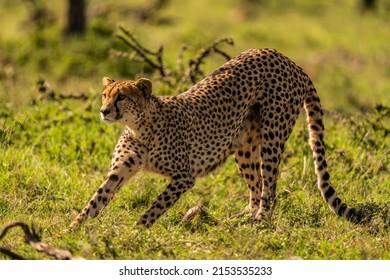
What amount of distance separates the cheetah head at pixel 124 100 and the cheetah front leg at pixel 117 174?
190 mm

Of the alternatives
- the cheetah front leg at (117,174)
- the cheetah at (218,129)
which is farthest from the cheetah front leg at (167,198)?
the cheetah front leg at (117,174)

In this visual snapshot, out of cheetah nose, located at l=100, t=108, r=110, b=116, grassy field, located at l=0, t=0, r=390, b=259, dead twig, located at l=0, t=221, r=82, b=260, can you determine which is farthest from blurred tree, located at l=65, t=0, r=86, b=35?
dead twig, located at l=0, t=221, r=82, b=260

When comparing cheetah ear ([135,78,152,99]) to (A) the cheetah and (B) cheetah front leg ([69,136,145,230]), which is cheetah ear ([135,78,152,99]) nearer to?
(A) the cheetah

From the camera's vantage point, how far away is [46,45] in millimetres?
14594

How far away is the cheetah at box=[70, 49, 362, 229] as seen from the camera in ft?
21.9

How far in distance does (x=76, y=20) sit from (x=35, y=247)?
30.5 ft

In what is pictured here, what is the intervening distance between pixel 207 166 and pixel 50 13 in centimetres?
1083

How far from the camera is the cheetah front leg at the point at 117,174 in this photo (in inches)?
261

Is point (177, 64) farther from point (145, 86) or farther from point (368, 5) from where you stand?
point (368, 5)

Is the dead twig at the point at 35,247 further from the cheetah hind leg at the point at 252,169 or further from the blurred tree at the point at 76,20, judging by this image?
the blurred tree at the point at 76,20

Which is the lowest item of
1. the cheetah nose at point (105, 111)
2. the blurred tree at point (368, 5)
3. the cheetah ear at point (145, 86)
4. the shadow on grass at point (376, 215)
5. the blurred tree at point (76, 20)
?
the blurred tree at point (76, 20)

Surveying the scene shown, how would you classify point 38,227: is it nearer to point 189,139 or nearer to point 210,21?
point 189,139

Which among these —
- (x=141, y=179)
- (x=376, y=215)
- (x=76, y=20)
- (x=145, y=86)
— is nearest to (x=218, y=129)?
(x=145, y=86)
